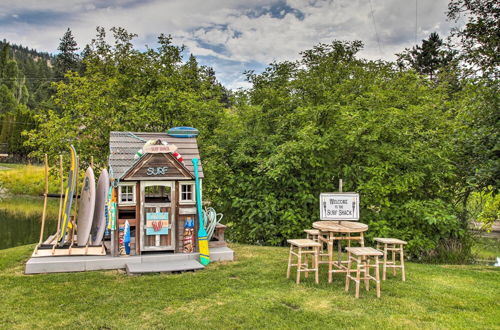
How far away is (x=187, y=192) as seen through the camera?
23.9 feet

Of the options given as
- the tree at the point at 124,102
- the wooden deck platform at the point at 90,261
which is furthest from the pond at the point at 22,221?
the wooden deck platform at the point at 90,261

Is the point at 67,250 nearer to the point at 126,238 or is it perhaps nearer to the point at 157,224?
the point at 126,238

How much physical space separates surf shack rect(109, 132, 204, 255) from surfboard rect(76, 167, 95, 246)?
1.72ft

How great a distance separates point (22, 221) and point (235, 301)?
15113mm

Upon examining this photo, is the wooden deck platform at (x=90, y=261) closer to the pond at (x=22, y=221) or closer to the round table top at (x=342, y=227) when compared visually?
the round table top at (x=342, y=227)

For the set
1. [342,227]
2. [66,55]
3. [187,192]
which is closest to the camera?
[342,227]

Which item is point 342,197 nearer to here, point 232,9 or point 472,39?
point 472,39

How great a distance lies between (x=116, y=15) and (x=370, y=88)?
8880 mm

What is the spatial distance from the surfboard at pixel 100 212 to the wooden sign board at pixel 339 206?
3991 mm

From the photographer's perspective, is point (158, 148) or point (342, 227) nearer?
point (342, 227)

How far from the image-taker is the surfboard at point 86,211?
716cm

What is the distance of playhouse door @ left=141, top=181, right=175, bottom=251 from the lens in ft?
22.9

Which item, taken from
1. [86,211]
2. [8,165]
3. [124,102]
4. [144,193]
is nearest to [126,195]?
[144,193]

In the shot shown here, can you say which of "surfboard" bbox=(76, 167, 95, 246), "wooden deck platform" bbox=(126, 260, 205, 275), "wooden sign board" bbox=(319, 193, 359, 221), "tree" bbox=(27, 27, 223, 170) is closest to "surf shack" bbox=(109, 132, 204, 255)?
"wooden deck platform" bbox=(126, 260, 205, 275)
